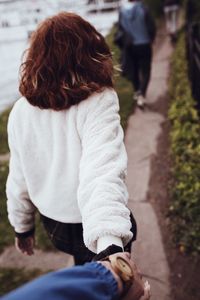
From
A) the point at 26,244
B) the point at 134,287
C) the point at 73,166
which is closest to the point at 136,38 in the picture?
the point at 26,244

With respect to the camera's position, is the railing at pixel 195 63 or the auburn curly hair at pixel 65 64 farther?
the railing at pixel 195 63

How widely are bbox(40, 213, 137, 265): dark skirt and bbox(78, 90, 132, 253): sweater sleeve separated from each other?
1.47 ft

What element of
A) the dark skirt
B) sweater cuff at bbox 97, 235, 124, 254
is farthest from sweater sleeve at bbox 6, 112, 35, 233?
sweater cuff at bbox 97, 235, 124, 254

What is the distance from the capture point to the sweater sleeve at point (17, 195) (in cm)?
211

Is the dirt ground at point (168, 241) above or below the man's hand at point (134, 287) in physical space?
below

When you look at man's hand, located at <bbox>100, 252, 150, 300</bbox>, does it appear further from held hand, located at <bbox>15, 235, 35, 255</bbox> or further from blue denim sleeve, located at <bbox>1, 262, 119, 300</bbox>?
held hand, located at <bbox>15, 235, 35, 255</bbox>

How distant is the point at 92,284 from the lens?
1041 millimetres

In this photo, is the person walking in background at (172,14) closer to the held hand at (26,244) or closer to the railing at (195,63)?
the railing at (195,63)

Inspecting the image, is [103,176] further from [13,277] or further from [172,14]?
[172,14]

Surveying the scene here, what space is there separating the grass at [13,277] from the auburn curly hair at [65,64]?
1835mm

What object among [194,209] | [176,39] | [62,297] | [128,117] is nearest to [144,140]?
[128,117]

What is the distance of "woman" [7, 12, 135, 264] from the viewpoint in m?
1.75

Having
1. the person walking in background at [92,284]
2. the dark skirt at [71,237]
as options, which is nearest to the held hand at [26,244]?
the dark skirt at [71,237]

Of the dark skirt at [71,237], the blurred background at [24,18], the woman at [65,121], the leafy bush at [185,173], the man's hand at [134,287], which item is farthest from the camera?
the blurred background at [24,18]
